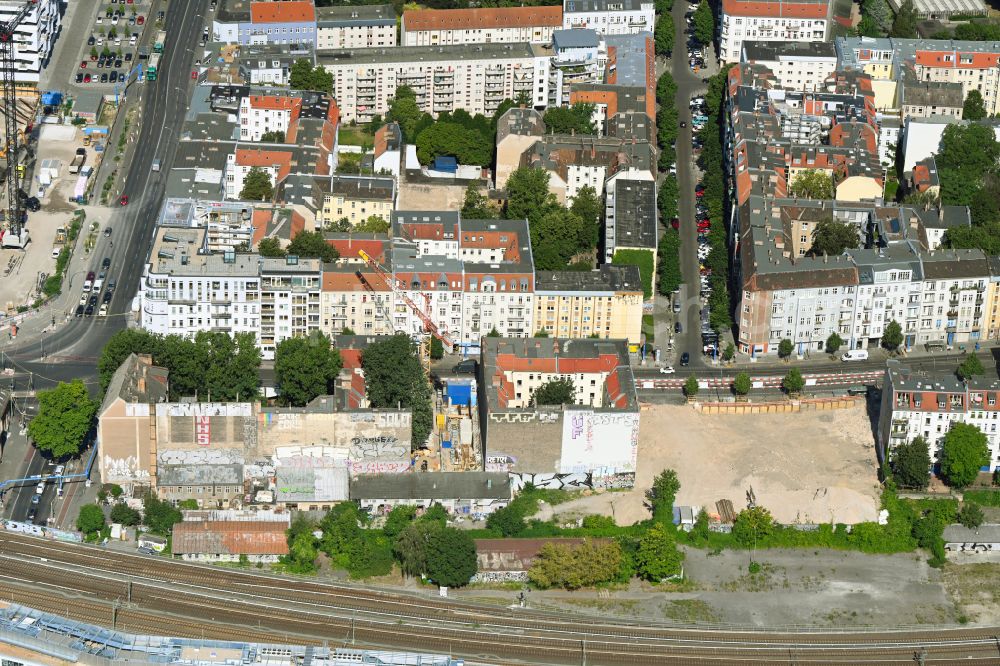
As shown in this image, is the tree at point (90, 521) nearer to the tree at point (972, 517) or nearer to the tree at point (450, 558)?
the tree at point (450, 558)

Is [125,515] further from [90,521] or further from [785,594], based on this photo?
[785,594]

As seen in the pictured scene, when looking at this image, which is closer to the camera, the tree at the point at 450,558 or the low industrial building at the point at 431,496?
the tree at the point at 450,558

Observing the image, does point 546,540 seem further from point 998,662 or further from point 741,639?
point 998,662

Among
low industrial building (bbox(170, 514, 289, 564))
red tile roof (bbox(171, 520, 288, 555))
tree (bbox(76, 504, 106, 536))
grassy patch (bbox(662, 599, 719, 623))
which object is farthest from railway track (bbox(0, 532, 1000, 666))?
tree (bbox(76, 504, 106, 536))

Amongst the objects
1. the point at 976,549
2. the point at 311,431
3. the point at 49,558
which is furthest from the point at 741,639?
the point at 49,558

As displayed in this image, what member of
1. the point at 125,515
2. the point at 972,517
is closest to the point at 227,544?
the point at 125,515

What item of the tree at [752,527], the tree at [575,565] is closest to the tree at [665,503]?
the tree at [752,527]
